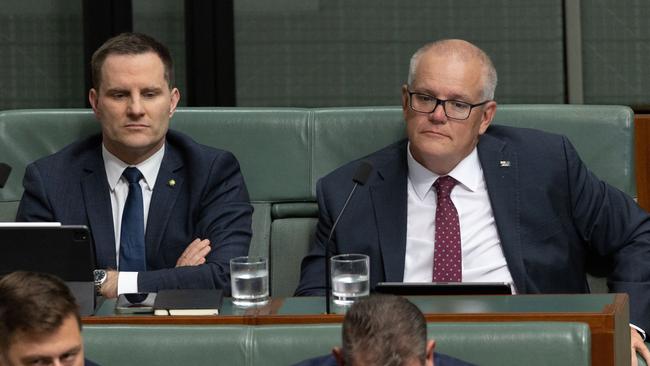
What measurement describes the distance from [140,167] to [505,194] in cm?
106

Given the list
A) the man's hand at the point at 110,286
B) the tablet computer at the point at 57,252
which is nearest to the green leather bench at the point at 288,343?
the tablet computer at the point at 57,252

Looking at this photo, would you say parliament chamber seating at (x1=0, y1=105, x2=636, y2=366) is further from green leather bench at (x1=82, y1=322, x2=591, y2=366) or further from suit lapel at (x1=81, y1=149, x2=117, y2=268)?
green leather bench at (x1=82, y1=322, x2=591, y2=366)

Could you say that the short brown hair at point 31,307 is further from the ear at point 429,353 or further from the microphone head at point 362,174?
the microphone head at point 362,174

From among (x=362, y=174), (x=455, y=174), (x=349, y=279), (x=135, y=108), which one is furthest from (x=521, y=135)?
(x=135, y=108)

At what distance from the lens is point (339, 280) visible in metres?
3.21

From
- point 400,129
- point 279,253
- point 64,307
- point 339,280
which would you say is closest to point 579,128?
point 400,129

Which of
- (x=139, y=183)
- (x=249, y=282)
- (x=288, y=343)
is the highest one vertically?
(x=139, y=183)

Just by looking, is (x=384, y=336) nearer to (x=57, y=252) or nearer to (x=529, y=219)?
(x=57, y=252)

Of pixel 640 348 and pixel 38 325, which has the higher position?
pixel 38 325

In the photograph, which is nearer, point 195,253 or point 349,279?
point 349,279

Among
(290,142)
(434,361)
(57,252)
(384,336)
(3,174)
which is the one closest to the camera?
(384,336)

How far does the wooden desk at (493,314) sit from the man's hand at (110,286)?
0.57 m

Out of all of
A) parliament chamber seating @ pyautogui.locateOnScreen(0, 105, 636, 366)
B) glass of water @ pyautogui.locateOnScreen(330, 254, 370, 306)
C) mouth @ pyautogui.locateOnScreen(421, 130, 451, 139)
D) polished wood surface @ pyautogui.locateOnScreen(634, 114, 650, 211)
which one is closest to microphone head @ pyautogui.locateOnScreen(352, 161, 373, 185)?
glass of water @ pyautogui.locateOnScreen(330, 254, 370, 306)

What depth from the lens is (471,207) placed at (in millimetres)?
3918
